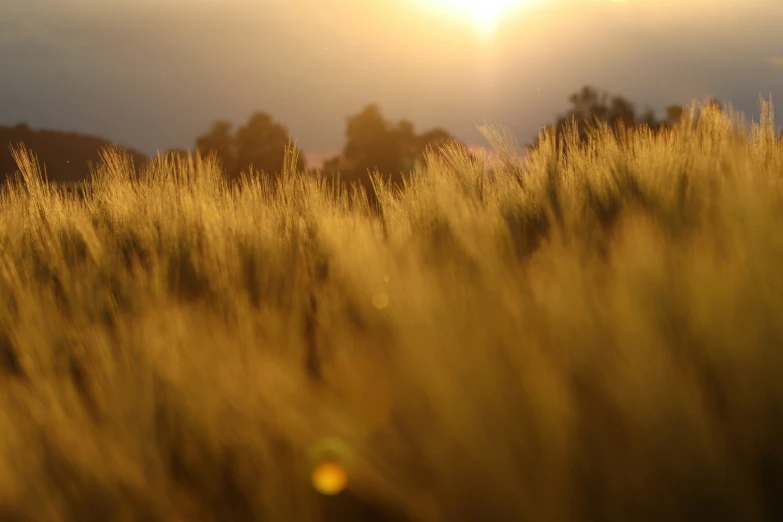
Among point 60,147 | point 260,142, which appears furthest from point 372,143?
point 60,147

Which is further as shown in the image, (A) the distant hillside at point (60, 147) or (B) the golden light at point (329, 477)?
(A) the distant hillside at point (60, 147)

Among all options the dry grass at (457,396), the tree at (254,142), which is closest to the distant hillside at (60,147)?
the tree at (254,142)

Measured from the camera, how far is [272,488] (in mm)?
1183

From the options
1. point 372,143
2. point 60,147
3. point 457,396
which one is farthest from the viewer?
point 60,147

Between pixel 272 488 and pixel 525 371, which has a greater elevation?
pixel 525 371

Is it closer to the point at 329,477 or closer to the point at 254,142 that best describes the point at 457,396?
the point at 329,477

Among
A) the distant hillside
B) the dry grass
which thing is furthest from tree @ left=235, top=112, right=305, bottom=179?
the dry grass

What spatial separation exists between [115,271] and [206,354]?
4.35ft

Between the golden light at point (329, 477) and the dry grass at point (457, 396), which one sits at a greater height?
the dry grass at point (457, 396)

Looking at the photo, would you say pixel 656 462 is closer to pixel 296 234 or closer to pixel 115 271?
pixel 115 271

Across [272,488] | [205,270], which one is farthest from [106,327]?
[272,488]

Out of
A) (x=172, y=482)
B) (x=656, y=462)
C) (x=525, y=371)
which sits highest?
(x=525, y=371)

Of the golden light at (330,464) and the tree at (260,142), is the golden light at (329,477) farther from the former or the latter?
the tree at (260,142)

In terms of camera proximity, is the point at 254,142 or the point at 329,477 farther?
the point at 254,142
